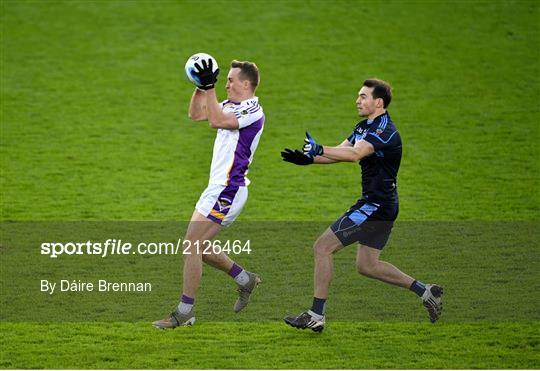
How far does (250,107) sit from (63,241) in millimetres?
4182

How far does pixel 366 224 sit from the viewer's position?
9.29 metres

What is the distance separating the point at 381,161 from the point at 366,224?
1.90 feet

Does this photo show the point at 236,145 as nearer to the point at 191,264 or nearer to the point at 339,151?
the point at 339,151

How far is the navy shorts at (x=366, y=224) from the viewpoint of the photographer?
9227 millimetres

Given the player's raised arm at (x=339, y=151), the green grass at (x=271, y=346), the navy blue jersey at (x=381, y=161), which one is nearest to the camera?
the green grass at (x=271, y=346)

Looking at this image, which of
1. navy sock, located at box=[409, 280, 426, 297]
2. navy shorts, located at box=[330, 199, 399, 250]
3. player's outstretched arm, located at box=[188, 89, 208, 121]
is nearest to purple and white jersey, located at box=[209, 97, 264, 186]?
player's outstretched arm, located at box=[188, 89, 208, 121]

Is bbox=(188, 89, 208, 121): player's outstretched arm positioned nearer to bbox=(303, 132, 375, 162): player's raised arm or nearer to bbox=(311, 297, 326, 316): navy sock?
bbox=(303, 132, 375, 162): player's raised arm

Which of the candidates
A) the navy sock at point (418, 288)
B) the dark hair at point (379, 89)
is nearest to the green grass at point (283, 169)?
the navy sock at point (418, 288)

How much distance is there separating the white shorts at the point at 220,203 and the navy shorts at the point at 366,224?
2.99 ft

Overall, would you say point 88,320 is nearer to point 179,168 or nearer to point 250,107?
point 250,107

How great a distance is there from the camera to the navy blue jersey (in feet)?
30.0

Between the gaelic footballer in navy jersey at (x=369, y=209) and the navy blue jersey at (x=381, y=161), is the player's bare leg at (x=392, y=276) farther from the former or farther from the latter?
the navy blue jersey at (x=381, y=161)

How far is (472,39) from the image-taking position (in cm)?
2069

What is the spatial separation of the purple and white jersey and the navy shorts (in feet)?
3.28
